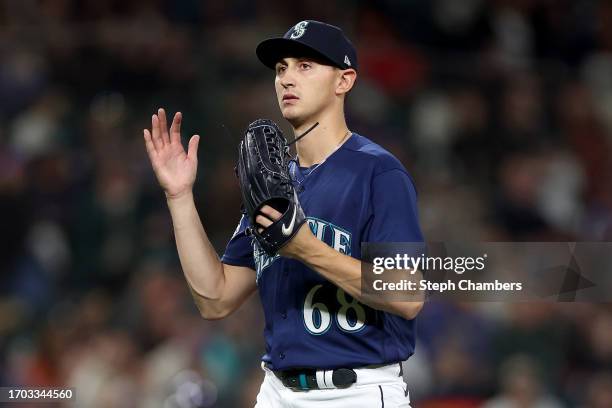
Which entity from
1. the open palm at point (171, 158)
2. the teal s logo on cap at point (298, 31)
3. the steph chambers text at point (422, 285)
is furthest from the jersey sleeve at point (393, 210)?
the open palm at point (171, 158)

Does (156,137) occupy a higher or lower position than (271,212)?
higher

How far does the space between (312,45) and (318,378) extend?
984mm

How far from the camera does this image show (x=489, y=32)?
307 inches

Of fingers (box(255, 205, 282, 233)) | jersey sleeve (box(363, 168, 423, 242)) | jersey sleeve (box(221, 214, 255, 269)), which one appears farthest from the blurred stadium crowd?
fingers (box(255, 205, 282, 233))

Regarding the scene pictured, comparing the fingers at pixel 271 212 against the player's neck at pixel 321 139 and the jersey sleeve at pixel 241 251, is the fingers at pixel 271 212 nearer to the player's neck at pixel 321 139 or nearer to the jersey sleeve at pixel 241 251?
the player's neck at pixel 321 139

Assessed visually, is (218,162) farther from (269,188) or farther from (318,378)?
(269,188)

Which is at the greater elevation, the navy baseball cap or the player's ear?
the navy baseball cap

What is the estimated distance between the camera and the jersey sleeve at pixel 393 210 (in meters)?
2.94

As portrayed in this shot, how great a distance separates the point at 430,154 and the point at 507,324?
1.53 m

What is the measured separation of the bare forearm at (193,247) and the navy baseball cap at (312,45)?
0.52m

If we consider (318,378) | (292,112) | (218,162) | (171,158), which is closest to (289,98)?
(292,112)

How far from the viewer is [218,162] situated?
6590mm

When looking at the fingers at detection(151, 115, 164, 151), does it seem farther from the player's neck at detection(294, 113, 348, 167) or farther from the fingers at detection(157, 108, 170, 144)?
the player's neck at detection(294, 113, 348, 167)

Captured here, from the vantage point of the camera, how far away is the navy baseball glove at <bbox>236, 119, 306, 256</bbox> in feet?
9.15
